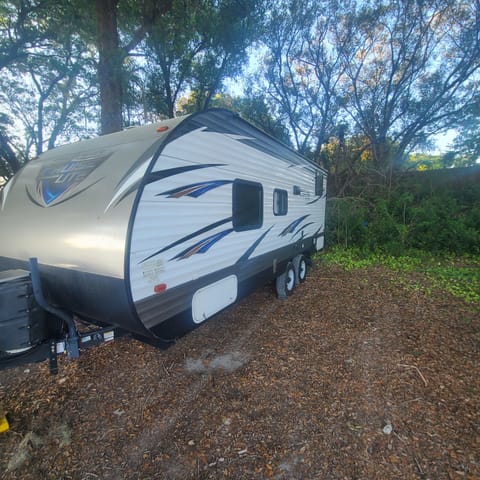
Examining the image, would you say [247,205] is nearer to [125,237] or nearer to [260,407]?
[125,237]

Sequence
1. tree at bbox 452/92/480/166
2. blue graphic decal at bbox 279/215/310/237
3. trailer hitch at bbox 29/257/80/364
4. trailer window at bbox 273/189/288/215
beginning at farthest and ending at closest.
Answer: tree at bbox 452/92/480/166, blue graphic decal at bbox 279/215/310/237, trailer window at bbox 273/189/288/215, trailer hitch at bbox 29/257/80/364

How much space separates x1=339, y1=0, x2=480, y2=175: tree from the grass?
6359 millimetres

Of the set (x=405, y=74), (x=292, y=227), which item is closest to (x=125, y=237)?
(x=292, y=227)

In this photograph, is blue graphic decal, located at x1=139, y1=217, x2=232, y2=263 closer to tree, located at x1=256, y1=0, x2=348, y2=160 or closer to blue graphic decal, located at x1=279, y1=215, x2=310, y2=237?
blue graphic decal, located at x1=279, y1=215, x2=310, y2=237

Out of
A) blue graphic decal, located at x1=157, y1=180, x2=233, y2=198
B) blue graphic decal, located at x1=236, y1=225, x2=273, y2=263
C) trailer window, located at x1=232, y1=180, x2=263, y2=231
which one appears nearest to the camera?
blue graphic decal, located at x1=157, y1=180, x2=233, y2=198

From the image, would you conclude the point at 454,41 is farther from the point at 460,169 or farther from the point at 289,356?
the point at 289,356

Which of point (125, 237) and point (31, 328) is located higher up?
point (125, 237)

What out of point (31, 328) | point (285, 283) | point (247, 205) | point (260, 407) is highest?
point (247, 205)

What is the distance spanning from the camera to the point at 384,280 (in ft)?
20.4

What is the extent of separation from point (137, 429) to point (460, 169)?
15.7 meters

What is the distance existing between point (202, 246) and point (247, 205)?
1.21 m

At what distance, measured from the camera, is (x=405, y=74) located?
13.2m

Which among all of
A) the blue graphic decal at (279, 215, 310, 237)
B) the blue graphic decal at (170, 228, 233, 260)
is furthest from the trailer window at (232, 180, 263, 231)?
the blue graphic decal at (279, 215, 310, 237)

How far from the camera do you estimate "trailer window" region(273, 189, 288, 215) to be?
4.32 meters
